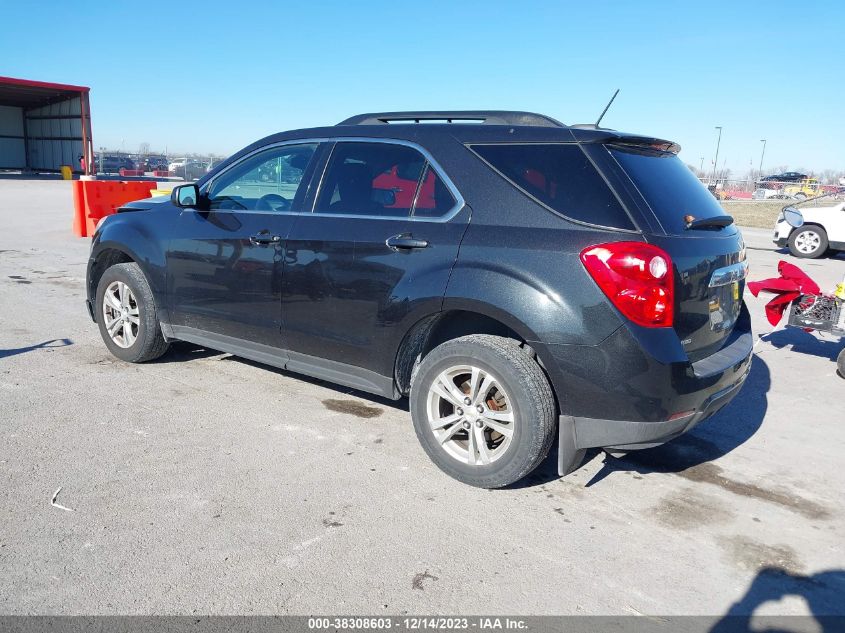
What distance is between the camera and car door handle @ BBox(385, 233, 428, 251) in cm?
374

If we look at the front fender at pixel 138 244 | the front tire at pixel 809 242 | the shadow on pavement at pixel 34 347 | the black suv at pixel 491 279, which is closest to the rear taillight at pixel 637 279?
the black suv at pixel 491 279

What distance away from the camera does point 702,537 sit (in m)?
3.27

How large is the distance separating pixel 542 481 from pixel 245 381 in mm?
2497

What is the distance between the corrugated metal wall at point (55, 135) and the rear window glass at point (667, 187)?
4634 centimetres

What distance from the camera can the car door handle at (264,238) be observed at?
442cm

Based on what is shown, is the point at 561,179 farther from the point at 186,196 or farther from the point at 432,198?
the point at 186,196

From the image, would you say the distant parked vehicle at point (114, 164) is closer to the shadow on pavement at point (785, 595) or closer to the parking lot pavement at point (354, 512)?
the parking lot pavement at point (354, 512)

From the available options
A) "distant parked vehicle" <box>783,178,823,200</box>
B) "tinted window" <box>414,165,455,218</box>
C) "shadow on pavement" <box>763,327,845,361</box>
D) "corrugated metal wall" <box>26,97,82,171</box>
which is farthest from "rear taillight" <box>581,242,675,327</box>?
"corrugated metal wall" <box>26,97,82,171</box>

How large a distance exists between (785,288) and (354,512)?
4.27 metres

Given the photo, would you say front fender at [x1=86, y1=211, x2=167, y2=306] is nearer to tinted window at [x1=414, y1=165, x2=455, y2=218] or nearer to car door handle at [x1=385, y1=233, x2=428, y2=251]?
car door handle at [x1=385, y1=233, x2=428, y2=251]

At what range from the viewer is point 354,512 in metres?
3.34

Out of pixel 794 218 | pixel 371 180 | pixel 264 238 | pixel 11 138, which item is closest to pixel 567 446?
pixel 371 180

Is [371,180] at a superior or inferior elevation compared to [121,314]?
superior

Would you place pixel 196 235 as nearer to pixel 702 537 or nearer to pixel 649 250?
pixel 649 250
